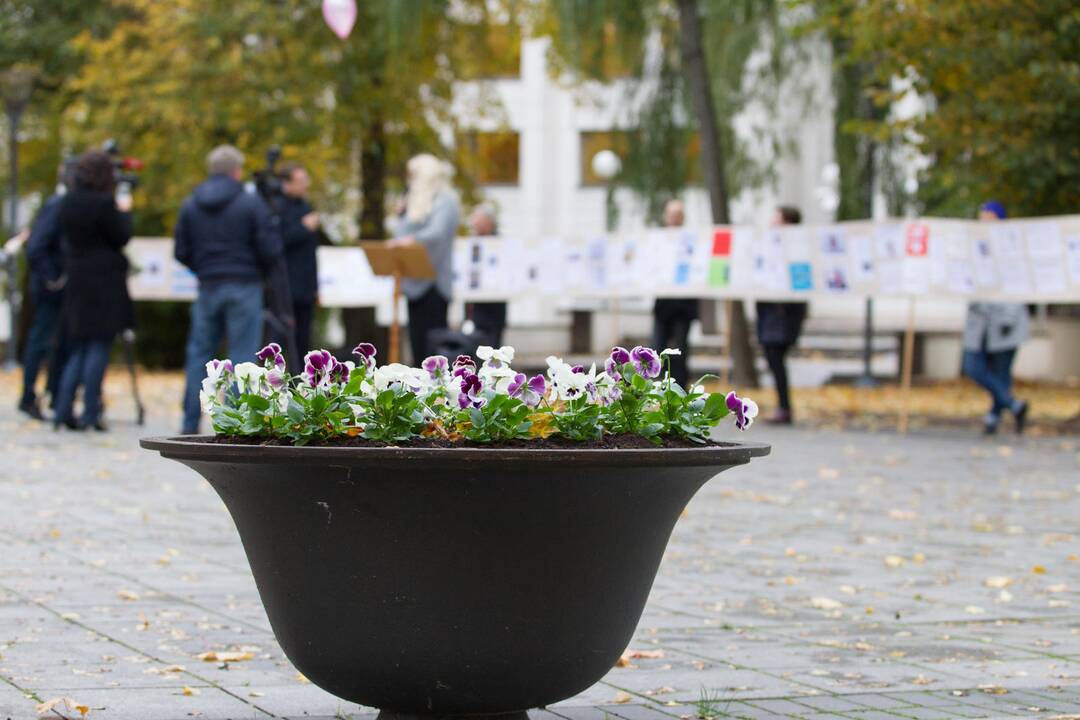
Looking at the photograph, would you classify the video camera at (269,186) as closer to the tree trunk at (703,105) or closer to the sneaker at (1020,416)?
the sneaker at (1020,416)

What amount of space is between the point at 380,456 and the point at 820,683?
2.10 metres

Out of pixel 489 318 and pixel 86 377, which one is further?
pixel 489 318

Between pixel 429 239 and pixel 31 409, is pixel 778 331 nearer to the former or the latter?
pixel 429 239

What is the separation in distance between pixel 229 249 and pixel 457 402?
9019 mm

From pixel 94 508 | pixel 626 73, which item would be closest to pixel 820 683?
pixel 94 508

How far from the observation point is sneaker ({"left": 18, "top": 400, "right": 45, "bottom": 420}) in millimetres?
15805

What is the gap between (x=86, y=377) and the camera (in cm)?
1421

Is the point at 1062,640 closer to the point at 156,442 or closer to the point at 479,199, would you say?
the point at 156,442

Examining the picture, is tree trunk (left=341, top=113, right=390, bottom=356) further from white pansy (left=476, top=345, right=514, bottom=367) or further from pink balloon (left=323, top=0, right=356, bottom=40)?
white pansy (left=476, top=345, right=514, bottom=367)

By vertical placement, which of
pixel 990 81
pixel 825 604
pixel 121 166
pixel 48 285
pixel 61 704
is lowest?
pixel 825 604

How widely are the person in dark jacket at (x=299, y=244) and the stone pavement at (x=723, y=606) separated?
269cm

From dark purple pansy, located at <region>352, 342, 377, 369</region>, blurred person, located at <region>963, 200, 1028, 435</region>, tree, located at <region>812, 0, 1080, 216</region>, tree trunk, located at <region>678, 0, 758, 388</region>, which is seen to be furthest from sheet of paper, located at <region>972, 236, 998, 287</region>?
dark purple pansy, located at <region>352, 342, 377, 369</region>

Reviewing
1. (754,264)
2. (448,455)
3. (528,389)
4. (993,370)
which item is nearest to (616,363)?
(528,389)

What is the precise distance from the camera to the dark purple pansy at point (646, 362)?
14.5ft
